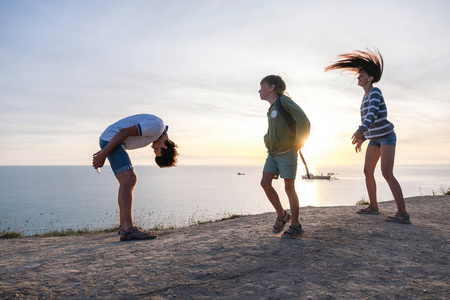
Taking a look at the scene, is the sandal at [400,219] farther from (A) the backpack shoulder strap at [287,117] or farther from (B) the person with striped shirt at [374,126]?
(A) the backpack shoulder strap at [287,117]

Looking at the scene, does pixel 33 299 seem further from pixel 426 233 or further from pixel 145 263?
pixel 426 233

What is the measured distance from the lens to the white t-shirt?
530cm

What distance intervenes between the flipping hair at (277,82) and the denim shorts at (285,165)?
0.98 meters

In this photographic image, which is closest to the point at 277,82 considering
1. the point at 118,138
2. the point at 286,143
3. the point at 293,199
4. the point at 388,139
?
the point at 286,143

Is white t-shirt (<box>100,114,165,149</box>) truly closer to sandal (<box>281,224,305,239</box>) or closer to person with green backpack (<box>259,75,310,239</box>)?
person with green backpack (<box>259,75,310,239</box>)

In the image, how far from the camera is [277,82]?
5188 millimetres

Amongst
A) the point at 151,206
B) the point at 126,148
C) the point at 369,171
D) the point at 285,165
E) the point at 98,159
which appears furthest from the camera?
the point at 151,206

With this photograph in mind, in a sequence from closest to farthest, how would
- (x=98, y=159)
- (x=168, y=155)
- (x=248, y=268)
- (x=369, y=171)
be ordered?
1. (x=248, y=268)
2. (x=98, y=159)
3. (x=168, y=155)
4. (x=369, y=171)

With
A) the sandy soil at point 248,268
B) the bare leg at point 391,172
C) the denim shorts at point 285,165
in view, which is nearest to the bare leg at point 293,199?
the denim shorts at point 285,165

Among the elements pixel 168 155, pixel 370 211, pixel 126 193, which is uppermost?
pixel 168 155

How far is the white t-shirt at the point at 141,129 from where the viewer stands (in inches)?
209

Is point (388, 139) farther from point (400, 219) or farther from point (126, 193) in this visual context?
point (126, 193)

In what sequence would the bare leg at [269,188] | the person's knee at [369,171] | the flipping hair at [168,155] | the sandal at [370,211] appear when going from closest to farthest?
1. the bare leg at [269,188]
2. the flipping hair at [168,155]
3. the person's knee at [369,171]
4. the sandal at [370,211]

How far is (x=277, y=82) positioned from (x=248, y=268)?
287cm
